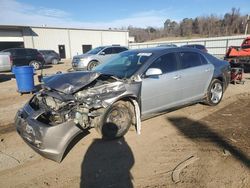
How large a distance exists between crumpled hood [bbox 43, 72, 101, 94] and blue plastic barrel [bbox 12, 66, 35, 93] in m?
4.33

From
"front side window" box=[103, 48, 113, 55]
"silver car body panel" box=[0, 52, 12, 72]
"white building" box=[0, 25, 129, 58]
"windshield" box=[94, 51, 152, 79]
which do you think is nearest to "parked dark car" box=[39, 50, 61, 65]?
"white building" box=[0, 25, 129, 58]

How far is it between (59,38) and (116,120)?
108ft

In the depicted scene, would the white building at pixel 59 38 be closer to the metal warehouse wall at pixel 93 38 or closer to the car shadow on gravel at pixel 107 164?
the metal warehouse wall at pixel 93 38

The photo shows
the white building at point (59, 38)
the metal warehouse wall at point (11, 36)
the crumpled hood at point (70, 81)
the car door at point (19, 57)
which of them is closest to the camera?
the crumpled hood at point (70, 81)

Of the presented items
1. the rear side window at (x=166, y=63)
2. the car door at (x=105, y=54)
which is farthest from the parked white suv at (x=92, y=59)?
the rear side window at (x=166, y=63)

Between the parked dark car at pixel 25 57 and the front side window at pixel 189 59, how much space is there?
50.4 ft

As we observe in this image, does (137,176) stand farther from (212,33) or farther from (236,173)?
(212,33)

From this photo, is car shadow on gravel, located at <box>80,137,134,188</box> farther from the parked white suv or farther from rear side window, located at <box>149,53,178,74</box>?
the parked white suv

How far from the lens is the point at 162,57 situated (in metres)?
4.83

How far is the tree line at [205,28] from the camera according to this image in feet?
241

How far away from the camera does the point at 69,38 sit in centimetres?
3531

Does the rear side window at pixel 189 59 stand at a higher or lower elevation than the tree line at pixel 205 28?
lower

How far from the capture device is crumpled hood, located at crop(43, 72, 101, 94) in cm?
378

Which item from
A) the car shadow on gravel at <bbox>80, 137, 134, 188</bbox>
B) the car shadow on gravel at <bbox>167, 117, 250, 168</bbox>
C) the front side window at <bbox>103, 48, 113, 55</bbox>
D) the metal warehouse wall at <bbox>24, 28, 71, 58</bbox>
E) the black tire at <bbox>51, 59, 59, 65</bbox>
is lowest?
the black tire at <bbox>51, 59, 59, 65</bbox>
